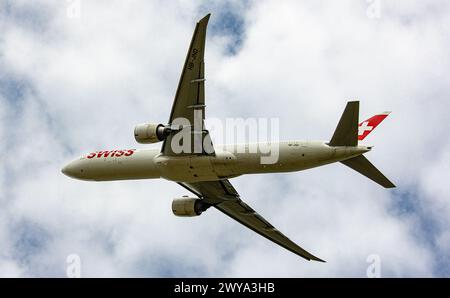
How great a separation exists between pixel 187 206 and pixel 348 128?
12638 mm

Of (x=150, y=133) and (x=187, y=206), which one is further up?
(x=150, y=133)

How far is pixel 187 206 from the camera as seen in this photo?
1748 inches

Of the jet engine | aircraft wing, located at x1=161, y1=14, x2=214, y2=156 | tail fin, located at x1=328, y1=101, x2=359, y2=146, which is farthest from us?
the jet engine

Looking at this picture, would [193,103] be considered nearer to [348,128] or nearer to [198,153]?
[198,153]

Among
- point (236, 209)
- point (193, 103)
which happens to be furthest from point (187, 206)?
point (193, 103)

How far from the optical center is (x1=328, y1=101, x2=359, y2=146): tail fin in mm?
34969

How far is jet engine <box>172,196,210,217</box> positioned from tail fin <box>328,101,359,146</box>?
36.1 ft

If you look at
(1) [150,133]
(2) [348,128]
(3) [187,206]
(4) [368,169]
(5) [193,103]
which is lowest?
(4) [368,169]

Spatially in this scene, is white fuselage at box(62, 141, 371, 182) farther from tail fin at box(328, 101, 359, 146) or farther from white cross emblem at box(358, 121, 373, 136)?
white cross emblem at box(358, 121, 373, 136)

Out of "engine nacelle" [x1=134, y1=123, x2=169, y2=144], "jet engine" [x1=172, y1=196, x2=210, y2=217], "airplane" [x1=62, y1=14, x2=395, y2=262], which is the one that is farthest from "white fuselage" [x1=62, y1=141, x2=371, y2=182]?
"jet engine" [x1=172, y1=196, x2=210, y2=217]

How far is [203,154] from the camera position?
3862cm

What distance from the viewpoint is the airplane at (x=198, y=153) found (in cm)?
3569

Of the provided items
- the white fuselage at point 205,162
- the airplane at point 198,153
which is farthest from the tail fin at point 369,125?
the white fuselage at point 205,162

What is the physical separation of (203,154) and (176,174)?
2159 millimetres
